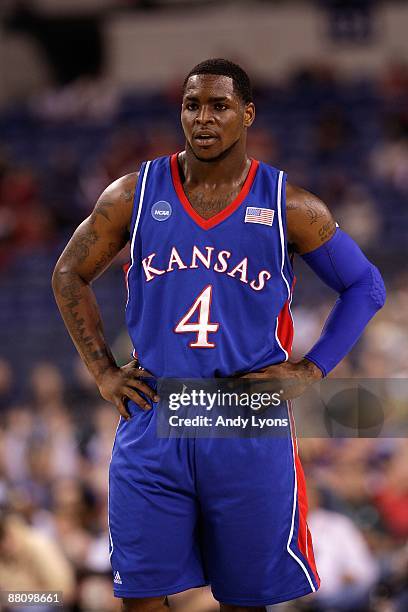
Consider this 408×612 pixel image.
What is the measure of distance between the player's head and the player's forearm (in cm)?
53

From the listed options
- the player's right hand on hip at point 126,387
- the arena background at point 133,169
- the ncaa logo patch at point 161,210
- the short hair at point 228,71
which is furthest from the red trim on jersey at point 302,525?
the arena background at point 133,169

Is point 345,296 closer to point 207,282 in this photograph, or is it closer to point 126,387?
point 207,282

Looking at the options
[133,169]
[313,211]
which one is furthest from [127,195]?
[133,169]

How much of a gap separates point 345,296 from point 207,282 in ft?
1.49

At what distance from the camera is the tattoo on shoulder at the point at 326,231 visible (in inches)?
115

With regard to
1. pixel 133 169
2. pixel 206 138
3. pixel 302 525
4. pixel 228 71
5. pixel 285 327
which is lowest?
pixel 133 169

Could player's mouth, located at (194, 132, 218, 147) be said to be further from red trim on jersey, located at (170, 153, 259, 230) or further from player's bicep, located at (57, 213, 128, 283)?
player's bicep, located at (57, 213, 128, 283)

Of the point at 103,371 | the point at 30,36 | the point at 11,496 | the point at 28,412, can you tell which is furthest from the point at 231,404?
the point at 30,36

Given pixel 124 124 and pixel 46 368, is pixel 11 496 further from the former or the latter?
pixel 124 124

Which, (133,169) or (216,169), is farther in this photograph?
(133,169)

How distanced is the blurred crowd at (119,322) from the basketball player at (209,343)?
4.46ft

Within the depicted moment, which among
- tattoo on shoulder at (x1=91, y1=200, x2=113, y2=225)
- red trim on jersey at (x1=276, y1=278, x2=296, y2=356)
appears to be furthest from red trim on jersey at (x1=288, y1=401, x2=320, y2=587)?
tattoo on shoulder at (x1=91, y1=200, x2=113, y2=225)

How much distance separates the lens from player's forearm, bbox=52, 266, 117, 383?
2967mm

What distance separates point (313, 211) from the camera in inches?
113
